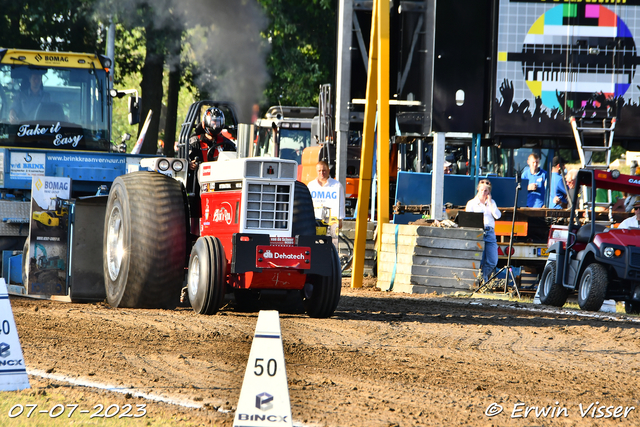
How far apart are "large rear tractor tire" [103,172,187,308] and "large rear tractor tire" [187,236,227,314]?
33 cm

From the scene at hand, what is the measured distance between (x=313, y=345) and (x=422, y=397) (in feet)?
6.72

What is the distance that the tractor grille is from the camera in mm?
9048

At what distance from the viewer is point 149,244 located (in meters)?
9.04

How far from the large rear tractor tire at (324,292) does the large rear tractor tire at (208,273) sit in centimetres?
100

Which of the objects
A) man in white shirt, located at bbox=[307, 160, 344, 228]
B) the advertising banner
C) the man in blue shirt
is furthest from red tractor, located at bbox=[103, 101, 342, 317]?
the man in blue shirt

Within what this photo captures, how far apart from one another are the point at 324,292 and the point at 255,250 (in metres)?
0.95

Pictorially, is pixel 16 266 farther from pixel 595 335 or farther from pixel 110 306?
pixel 595 335

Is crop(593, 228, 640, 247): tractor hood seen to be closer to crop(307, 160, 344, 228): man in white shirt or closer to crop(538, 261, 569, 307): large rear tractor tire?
crop(538, 261, 569, 307): large rear tractor tire

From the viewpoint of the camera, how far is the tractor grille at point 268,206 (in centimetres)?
905

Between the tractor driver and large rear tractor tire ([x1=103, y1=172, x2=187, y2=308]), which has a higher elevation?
the tractor driver

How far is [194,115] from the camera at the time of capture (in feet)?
37.8

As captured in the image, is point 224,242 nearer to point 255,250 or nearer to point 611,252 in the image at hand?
point 255,250

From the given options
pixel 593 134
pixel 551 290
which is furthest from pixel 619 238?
pixel 593 134

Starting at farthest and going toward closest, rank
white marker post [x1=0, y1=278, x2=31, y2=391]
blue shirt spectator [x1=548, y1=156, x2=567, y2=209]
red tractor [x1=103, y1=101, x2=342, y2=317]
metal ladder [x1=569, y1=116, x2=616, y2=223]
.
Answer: blue shirt spectator [x1=548, y1=156, x2=567, y2=209] < metal ladder [x1=569, y1=116, x2=616, y2=223] < red tractor [x1=103, y1=101, x2=342, y2=317] < white marker post [x1=0, y1=278, x2=31, y2=391]
